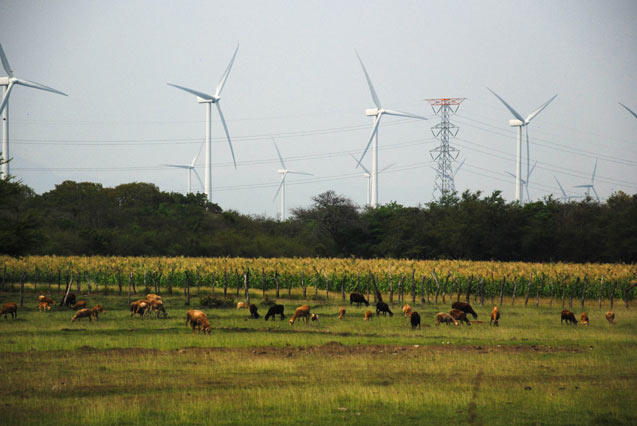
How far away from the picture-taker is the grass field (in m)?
13.7

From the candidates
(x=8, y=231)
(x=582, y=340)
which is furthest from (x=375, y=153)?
(x=582, y=340)

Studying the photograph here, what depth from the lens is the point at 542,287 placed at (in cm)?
4538

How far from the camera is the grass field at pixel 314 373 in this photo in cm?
1367

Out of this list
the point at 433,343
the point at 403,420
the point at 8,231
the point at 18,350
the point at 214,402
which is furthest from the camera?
the point at 8,231

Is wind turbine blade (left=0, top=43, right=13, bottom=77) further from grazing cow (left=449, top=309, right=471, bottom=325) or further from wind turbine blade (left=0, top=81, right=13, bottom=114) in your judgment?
grazing cow (left=449, top=309, right=471, bottom=325)

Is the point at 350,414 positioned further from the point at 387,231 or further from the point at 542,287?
the point at 387,231

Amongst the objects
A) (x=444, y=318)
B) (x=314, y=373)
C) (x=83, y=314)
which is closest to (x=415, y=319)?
(x=444, y=318)

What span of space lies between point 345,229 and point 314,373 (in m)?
68.4

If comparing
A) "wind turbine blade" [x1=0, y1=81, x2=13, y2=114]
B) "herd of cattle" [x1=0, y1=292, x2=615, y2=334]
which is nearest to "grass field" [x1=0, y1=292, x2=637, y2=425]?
"herd of cattle" [x1=0, y1=292, x2=615, y2=334]

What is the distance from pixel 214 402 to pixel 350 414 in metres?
2.80

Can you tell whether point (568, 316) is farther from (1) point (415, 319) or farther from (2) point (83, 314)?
(2) point (83, 314)

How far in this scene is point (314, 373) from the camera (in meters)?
17.9

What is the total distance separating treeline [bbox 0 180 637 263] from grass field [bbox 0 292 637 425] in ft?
117

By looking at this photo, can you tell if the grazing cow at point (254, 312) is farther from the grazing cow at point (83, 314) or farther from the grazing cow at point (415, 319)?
the grazing cow at point (415, 319)
